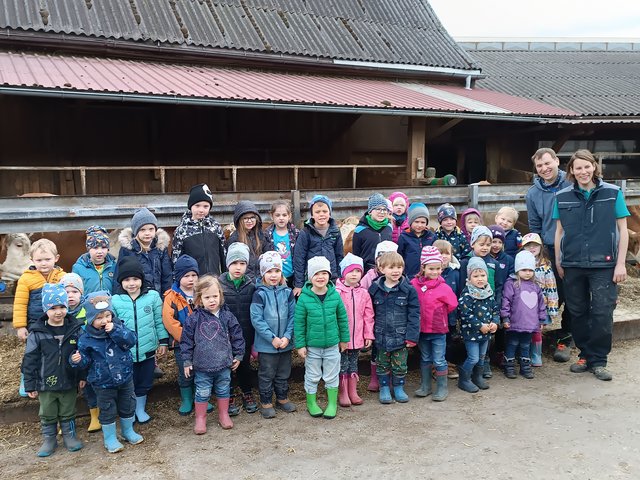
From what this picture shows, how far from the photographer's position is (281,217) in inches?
181

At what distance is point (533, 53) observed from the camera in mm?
17281

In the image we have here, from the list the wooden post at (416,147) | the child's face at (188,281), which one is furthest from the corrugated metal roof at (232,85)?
the child's face at (188,281)

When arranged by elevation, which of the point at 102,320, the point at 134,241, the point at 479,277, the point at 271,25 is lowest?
the point at 102,320

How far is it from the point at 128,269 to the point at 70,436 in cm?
117

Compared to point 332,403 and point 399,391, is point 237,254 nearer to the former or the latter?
point 332,403

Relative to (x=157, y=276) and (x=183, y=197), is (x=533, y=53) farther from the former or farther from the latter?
(x=157, y=276)

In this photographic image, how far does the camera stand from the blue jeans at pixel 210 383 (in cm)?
372

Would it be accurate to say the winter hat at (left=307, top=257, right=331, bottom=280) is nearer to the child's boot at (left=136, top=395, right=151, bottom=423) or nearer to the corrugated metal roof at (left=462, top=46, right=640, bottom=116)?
the child's boot at (left=136, top=395, right=151, bottom=423)

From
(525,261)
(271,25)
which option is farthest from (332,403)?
(271,25)

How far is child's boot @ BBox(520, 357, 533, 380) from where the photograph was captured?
464cm

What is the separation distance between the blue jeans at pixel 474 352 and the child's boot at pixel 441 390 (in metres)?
0.25

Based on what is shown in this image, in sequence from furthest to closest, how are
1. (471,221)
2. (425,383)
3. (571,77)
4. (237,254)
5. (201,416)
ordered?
(571,77) < (471,221) < (425,383) < (237,254) < (201,416)

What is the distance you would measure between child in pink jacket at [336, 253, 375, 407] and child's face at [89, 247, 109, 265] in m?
1.91

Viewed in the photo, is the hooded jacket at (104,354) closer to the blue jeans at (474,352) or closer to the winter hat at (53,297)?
the winter hat at (53,297)
